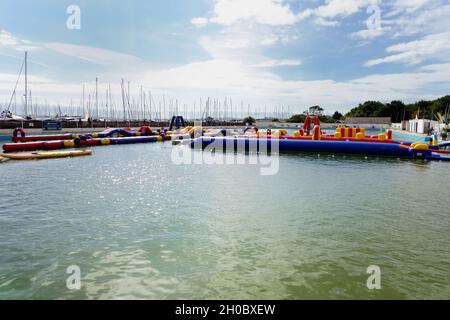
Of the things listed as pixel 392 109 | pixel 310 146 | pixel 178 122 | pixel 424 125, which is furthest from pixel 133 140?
pixel 392 109

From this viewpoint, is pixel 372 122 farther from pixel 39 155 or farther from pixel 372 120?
pixel 39 155

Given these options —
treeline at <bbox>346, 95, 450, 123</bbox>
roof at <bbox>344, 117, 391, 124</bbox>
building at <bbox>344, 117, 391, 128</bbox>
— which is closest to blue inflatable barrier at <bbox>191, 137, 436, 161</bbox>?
building at <bbox>344, 117, 391, 128</bbox>

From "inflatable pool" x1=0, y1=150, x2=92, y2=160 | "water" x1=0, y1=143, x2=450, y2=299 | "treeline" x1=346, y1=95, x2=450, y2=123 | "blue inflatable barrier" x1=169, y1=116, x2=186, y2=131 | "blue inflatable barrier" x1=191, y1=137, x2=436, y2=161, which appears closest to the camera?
"water" x1=0, y1=143, x2=450, y2=299

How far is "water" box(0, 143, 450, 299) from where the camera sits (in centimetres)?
470

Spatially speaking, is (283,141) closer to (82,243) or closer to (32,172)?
(32,172)

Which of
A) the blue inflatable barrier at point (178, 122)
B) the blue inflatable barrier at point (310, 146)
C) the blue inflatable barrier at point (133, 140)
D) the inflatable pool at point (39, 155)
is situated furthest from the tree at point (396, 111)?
the inflatable pool at point (39, 155)

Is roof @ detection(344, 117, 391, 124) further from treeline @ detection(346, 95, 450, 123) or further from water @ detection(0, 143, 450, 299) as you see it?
water @ detection(0, 143, 450, 299)

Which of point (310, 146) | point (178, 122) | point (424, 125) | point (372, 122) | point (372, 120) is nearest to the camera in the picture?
point (310, 146)

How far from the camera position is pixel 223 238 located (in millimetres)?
6504

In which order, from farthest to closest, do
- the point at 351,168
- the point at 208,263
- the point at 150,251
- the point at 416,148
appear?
the point at 416,148, the point at 351,168, the point at 150,251, the point at 208,263
